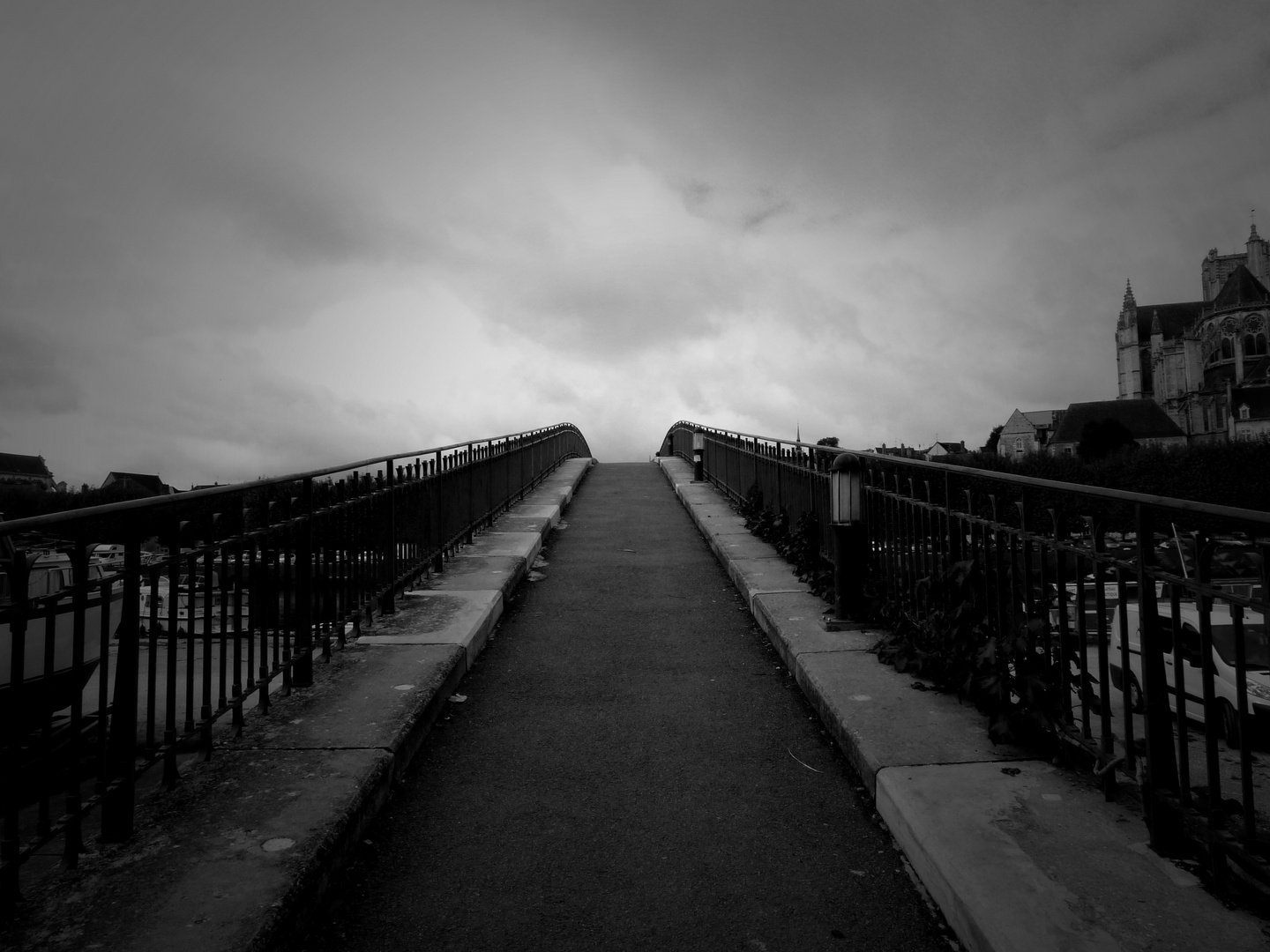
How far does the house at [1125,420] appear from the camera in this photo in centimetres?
10000

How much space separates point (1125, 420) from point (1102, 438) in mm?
17309

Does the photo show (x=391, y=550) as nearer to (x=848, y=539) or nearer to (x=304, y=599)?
(x=304, y=599)

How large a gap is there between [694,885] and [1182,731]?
1790 mm

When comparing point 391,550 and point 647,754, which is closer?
point 647,754

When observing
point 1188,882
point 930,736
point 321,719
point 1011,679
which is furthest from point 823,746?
point 321,719

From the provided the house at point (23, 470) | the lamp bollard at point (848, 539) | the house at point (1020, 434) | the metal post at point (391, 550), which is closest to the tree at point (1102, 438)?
the house at point (1020, 434)

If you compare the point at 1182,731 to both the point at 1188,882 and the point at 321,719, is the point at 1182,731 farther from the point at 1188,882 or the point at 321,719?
the point at 321,719

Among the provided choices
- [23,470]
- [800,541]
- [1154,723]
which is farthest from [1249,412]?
[23,470]

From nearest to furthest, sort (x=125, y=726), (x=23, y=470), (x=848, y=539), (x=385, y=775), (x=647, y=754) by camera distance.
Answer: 1. (x=125, y=726)
2. (x=385, y=775)
3. (x=647, y=754)
4. (x=848, y=539)
5. (x=23, y=470)

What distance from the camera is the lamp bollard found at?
237 inches

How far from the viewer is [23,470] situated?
83.8 m

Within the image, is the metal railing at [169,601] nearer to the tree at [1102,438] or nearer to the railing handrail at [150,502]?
the railing handrail at [150,502]

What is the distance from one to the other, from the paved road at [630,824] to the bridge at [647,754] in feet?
0.06

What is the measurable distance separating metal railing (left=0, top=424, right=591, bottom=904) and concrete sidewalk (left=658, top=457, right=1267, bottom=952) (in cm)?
288
